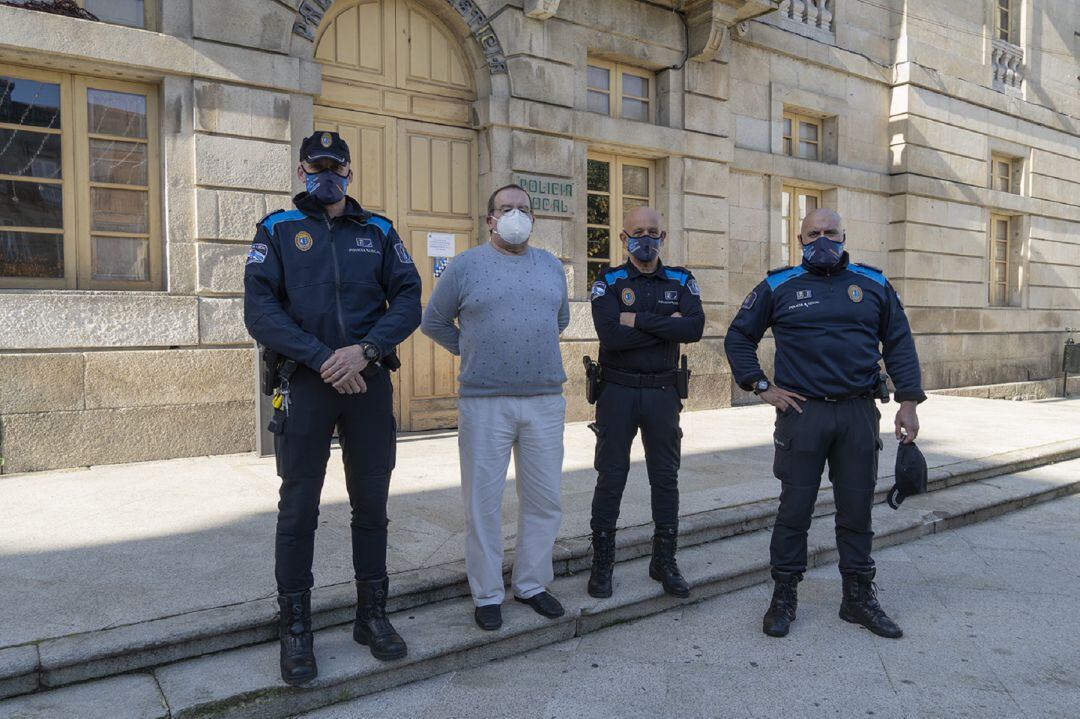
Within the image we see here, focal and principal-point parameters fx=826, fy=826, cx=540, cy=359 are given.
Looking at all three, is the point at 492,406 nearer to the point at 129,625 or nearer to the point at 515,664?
the point at 515,664

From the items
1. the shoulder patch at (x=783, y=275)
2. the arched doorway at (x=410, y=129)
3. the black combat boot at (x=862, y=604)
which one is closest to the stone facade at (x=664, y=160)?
the arched doorway at (x=410, y=129)

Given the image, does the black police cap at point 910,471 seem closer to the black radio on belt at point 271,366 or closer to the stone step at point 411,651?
the stone step at point 411,651

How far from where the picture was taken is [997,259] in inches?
582

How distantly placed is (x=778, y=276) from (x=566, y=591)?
6.31ft

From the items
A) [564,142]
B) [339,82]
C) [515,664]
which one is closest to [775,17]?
[564,142]

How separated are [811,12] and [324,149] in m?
10.6

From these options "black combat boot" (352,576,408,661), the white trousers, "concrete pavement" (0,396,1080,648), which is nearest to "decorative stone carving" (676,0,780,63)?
"concrete pavement" (0,396,1080,648)

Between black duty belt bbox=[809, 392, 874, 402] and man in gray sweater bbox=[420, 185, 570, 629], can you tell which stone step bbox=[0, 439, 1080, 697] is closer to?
man in gray sweater bbox=[420, 185, 570, 629]

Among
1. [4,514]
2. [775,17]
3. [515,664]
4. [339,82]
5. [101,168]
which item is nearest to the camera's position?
[515,664]

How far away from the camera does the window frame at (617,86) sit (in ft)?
31.2

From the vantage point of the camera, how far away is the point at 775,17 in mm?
11258

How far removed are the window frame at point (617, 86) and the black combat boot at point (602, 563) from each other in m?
6.36

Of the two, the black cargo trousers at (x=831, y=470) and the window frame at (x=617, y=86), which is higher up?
the window frame at (x=617, y=86)

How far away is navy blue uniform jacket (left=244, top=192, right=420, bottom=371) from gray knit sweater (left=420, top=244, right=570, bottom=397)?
42 centimetres
